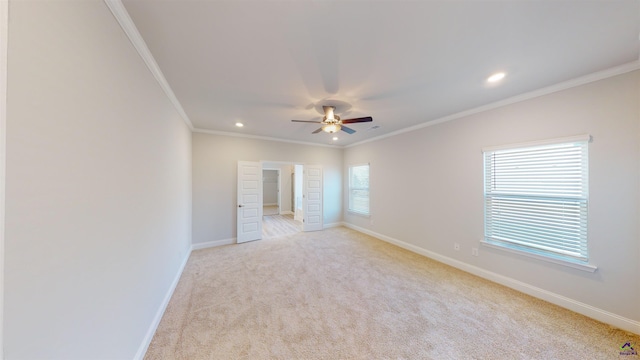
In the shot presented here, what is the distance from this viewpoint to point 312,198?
224 inches

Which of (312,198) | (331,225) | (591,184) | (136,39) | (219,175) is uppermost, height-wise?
(136,39)

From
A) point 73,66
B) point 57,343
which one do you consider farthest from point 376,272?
point 73,66

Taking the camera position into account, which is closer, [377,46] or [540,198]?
[377,46]

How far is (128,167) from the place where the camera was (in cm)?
147

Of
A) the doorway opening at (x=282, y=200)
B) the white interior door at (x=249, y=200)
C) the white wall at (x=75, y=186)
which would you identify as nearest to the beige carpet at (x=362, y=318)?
the white wall at (x=75, y=186)

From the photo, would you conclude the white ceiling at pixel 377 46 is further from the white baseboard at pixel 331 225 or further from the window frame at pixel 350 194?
the white baseboard at pixel 331 225

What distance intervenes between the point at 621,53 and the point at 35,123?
13.2 ft

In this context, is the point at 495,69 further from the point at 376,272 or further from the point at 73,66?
the point at 73,66

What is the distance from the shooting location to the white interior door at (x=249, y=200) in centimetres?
465

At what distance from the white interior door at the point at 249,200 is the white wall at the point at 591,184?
3272 mm

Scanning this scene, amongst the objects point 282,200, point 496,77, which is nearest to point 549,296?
point 496,77

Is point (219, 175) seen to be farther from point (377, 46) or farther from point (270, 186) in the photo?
point (270, 186)

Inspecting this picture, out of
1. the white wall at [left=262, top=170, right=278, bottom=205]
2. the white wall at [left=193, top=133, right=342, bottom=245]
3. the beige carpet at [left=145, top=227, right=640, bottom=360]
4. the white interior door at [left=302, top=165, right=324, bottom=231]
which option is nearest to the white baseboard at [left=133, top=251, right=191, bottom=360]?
the beige carpet at [left=145, top=227, right=640, bottom=360]

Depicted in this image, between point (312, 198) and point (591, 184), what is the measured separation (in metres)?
4.76
